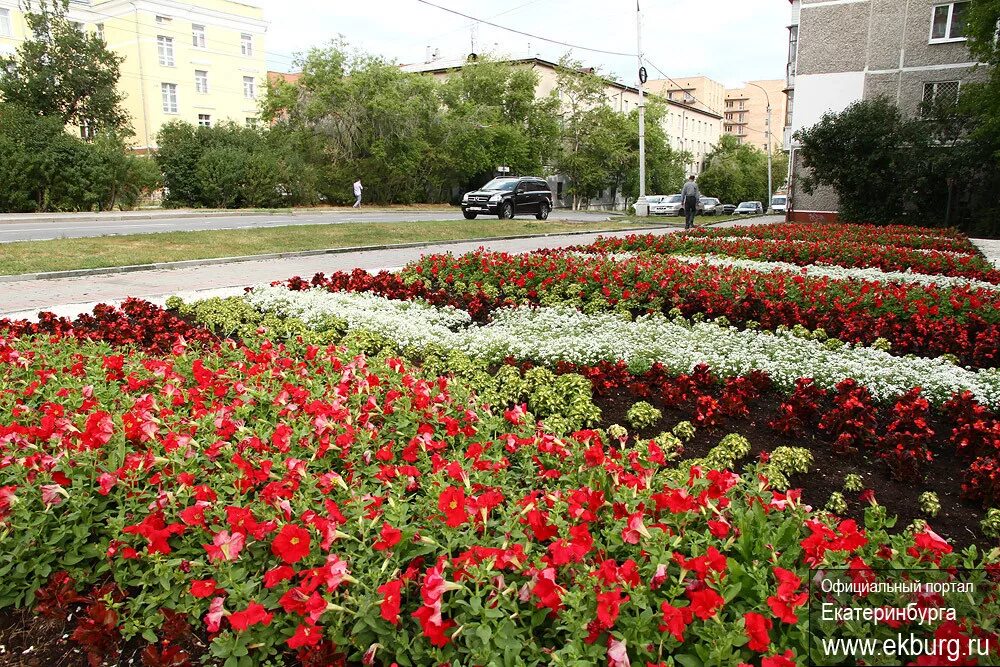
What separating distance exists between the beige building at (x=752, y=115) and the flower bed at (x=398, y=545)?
5796 inches

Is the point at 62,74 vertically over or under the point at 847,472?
over

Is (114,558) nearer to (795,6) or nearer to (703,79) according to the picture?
(795,6)

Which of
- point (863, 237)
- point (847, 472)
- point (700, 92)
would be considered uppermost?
point (700, 92)

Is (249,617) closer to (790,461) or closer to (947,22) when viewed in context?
(790,461)

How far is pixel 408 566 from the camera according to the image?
242 cm

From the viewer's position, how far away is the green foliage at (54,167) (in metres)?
28.4

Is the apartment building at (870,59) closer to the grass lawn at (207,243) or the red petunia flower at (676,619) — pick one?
the grass lawn at (207,243)

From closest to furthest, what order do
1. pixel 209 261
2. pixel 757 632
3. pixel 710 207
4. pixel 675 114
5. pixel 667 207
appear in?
pixel 757 632
pixel 209 261
pixel 667 207
pixel 710 207
pixel 675 114

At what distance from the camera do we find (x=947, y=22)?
27469mm

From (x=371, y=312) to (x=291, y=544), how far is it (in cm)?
530

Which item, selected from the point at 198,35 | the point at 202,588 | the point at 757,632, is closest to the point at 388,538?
the point at 202,588

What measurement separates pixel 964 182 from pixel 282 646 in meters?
28.1

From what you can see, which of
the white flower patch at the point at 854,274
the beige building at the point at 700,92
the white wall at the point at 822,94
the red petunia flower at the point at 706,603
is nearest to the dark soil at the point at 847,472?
the red petunia flower at the point at 706,603

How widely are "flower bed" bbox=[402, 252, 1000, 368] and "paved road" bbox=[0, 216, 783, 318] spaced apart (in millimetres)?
3092
